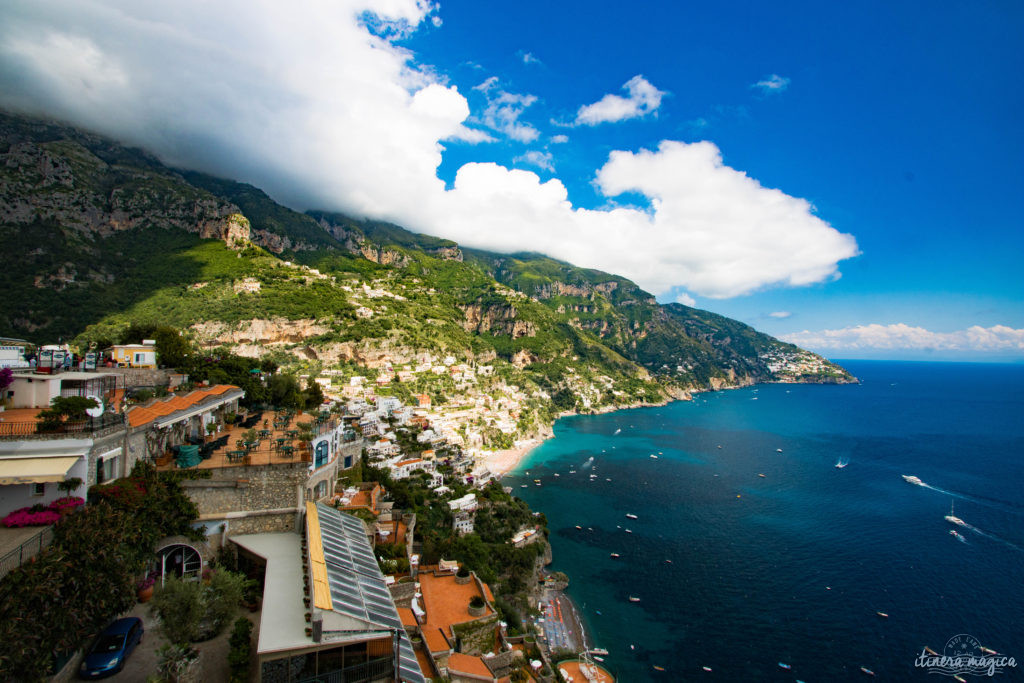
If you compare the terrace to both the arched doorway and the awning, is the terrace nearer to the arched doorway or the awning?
the arched doorway

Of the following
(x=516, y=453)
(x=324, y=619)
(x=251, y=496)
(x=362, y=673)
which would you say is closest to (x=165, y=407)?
(x=251, y=496)

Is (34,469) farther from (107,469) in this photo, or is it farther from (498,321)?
(498,321)

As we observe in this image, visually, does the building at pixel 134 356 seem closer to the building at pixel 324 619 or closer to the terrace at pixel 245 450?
the terrace at pixel 245 450

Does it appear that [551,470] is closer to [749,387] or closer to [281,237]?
[281,237]

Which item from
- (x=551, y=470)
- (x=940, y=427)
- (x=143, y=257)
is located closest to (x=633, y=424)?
(x=551, y=470)

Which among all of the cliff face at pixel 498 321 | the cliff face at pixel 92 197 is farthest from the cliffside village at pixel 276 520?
the cliff face at pixel 498 321
